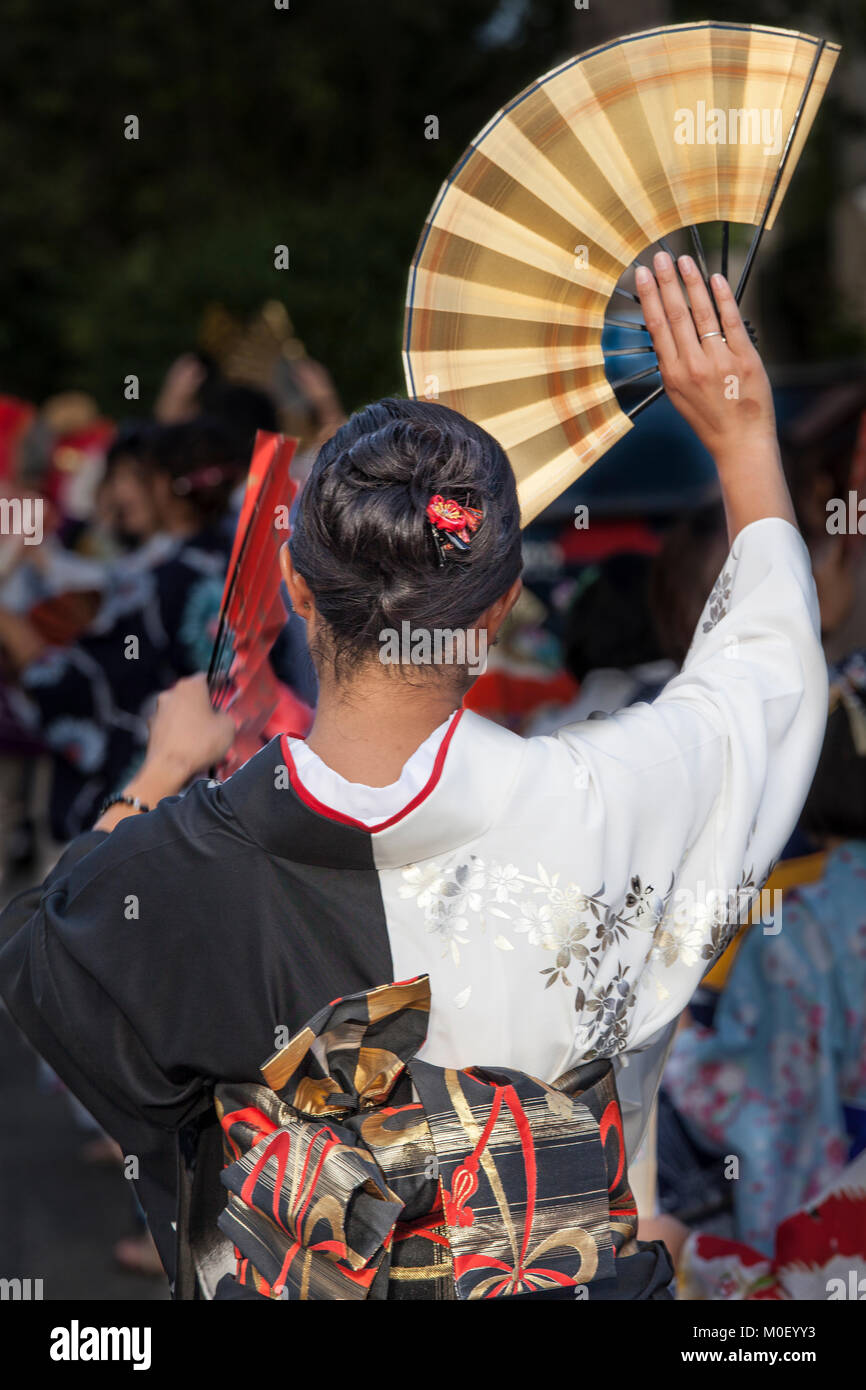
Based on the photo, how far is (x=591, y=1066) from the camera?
1.50m

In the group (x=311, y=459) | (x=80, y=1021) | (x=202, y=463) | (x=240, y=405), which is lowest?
(x=80, y=1021)

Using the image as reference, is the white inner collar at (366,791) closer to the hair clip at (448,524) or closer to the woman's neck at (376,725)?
the woman's neck at (376,725)

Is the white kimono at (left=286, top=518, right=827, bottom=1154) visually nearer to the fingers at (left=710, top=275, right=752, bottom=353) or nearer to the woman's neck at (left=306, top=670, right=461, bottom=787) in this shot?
the woman's neck at (left=306, top=670, right=461, bottom=787)

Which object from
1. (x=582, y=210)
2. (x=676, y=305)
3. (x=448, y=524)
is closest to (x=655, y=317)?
(x=676, y=305)

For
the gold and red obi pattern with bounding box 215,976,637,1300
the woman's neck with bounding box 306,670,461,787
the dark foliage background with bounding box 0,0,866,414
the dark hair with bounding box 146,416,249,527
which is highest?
the dark foliage background with bounding box 0,0,866,414

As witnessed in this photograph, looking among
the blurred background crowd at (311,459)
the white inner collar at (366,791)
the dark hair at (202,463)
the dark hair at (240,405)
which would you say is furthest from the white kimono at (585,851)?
the dark hair at (240,405)

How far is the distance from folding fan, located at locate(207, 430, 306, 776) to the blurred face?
209cm

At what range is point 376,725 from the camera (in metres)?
1.48

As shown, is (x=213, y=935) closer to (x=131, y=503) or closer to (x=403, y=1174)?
(x=403, y=1174)

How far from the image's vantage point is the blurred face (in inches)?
159

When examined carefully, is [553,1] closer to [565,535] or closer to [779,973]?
[565,535]

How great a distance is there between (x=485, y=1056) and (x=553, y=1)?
9.77 meters

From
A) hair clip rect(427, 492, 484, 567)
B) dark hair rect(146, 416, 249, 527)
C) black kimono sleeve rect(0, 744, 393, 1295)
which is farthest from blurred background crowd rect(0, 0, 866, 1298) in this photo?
hair clip rect(427, 492, 484, 567)

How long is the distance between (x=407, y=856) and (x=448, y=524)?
12.3 inches
